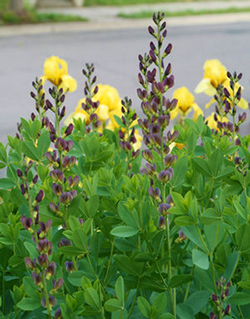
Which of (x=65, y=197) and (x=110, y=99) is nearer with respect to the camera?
(x=65, y=197)

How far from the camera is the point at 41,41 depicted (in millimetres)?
15344

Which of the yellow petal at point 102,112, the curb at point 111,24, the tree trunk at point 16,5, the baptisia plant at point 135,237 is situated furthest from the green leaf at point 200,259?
the tree trunk at point 16,5

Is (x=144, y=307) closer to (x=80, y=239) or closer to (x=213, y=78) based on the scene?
(x=80, y=239)

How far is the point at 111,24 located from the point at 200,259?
654 inches

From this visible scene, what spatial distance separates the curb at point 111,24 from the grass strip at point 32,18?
12.5 inches

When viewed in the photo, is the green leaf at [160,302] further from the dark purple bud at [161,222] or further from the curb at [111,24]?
the curb at [111,24]

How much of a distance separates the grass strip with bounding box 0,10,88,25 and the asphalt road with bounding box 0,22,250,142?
133 cm

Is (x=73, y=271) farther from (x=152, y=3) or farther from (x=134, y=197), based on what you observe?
(x=152, y=3)

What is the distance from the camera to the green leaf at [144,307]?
127 cm

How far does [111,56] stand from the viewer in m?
13.4

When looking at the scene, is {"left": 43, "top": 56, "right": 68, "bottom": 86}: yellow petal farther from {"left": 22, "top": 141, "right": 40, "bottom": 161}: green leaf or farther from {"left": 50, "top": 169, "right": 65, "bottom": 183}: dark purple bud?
{"left": 50, "top": 169, "right": 65, "bottom": 183}: dark purple bud

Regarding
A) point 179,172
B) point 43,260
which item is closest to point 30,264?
point 43,260

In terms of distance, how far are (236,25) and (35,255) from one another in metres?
16.8

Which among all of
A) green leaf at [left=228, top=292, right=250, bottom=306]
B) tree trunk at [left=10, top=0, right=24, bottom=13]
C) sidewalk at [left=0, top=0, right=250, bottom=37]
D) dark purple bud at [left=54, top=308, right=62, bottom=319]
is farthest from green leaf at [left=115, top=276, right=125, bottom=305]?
tree trunk at [left=10, top=0, right=24, bottom=13]
